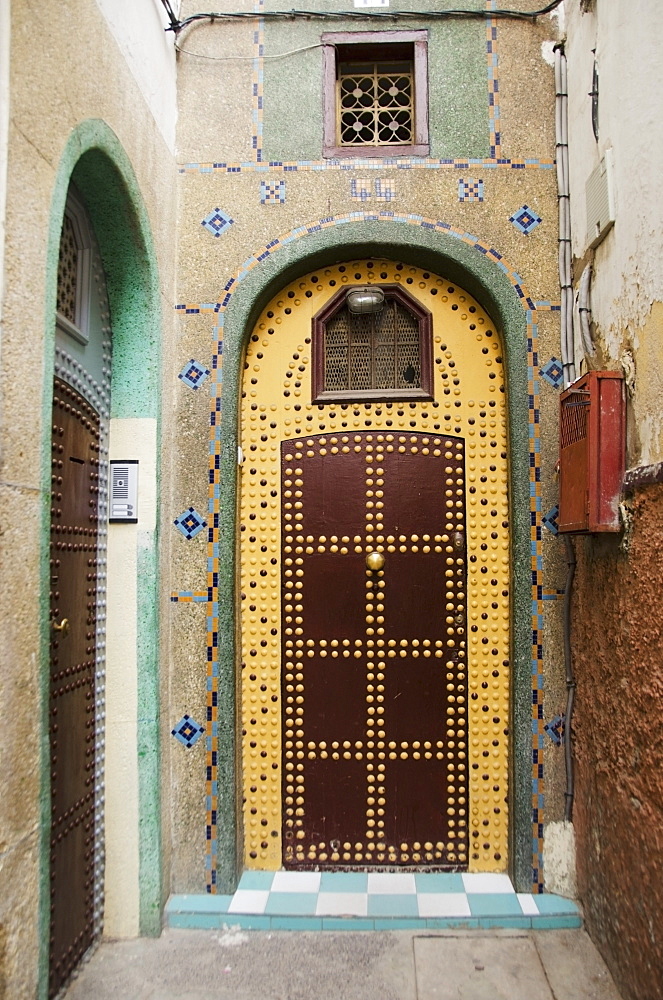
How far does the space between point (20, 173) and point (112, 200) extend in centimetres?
84

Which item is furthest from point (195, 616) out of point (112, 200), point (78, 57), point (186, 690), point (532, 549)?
point (78, 57)

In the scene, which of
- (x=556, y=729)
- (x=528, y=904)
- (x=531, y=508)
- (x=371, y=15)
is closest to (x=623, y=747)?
(x=556, y=729)

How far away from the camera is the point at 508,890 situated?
276 centimetres

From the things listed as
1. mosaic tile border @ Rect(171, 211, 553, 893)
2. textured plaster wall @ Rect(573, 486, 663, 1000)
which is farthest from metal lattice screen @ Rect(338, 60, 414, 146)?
textured plaster wall @ Rect(573, 486, 663, 1000)

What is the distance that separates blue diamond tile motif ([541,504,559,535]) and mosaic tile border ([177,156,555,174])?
149 centimetres

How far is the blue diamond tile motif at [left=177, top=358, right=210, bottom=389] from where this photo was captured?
115 inches

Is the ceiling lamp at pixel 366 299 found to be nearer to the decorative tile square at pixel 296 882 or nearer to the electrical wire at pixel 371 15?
the electrical wire at pixel 371 15

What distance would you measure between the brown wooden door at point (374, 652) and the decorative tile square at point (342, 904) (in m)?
0.17

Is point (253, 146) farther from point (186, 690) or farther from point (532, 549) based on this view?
point (186, 690)

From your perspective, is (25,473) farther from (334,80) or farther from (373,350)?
(334,80)

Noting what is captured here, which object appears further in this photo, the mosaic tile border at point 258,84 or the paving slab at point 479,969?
the mosaic tile border at point 258,84

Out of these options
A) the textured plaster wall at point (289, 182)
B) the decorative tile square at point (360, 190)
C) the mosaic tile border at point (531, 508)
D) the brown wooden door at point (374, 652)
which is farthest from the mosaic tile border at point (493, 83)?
the brown wooden door at point (374, 652)

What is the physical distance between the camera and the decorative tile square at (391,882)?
2.76 metres

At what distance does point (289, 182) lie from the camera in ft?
9.76
